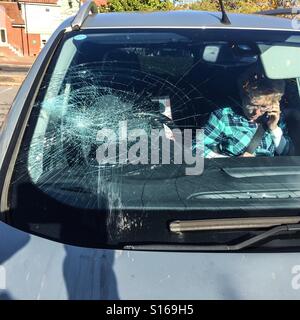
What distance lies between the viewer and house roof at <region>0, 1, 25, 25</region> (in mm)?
52875

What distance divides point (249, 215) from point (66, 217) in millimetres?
585

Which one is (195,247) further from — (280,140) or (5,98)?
(5,98)

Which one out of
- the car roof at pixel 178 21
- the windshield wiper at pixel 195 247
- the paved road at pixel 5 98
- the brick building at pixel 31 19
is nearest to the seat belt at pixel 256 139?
the car roof at pixel 178 21

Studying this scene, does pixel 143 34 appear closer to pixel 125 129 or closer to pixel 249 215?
pixel 125 129

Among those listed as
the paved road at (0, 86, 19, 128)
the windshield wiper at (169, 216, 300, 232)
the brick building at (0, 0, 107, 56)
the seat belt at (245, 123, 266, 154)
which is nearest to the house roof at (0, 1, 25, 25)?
the brick building at (0, 0, 107, 56)

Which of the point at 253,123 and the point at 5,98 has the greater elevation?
the point at 253,123

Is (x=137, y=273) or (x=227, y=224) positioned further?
(x=227, y=224)

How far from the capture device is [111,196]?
5.40ft

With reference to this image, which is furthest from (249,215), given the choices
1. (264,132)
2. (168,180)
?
(264,132)

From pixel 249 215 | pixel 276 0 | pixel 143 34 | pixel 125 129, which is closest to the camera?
pixel 249 215

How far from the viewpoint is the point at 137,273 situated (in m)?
1.34

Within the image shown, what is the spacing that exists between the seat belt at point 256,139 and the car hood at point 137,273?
2.71ft

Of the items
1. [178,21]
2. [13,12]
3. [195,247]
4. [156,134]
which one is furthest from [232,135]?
[13,12]

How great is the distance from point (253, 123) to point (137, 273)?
1148 mm
